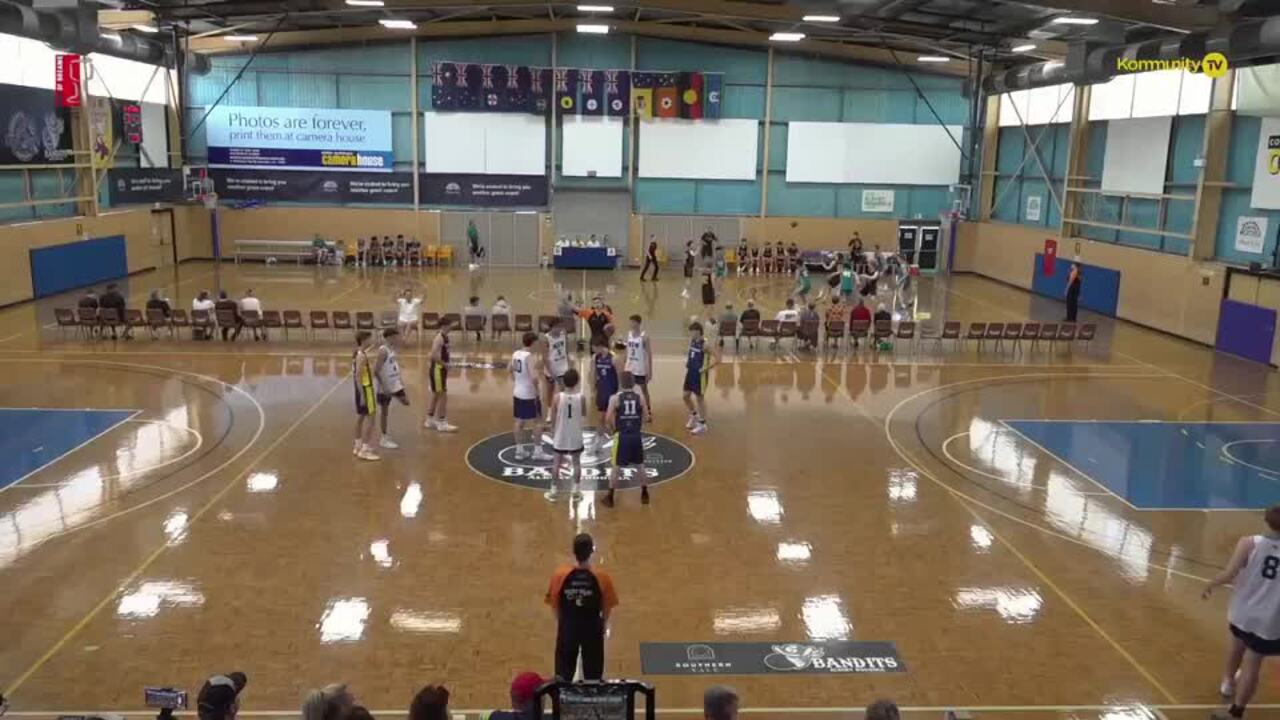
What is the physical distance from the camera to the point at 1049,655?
8508 mm

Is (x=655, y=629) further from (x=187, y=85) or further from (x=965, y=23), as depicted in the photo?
(x=187, y=85)

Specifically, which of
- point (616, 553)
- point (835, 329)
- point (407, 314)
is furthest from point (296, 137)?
point (616, 553)

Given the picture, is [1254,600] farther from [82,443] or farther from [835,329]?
[835,329]

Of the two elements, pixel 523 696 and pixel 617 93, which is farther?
pixel 617 93

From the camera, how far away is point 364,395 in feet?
43.3

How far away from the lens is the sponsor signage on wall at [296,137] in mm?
36594

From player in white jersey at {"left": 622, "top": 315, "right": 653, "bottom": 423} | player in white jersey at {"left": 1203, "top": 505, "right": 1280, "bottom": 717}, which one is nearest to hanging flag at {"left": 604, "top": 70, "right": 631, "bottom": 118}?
player in white jersey at {"left": 622, "top": 315, "right": 653, "bottom": 423}

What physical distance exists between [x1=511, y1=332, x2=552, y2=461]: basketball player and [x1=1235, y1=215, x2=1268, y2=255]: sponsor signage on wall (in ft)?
62.6

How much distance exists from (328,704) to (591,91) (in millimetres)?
34853

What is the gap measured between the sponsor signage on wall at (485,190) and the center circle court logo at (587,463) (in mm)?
24378

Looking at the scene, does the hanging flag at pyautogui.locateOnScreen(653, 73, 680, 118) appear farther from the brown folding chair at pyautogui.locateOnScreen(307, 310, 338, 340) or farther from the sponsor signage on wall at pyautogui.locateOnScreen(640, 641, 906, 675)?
the sponsor signage on wall at pyautogui.locateOnScreen(640, 641, 906, 675)

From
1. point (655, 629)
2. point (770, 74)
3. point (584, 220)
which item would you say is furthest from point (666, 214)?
point (655, 629)

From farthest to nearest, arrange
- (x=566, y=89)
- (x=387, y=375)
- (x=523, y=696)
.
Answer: (x=566, y=89) < (x=387, y=375) < (x=523, y=696)

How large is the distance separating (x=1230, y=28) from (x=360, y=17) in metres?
26.3
